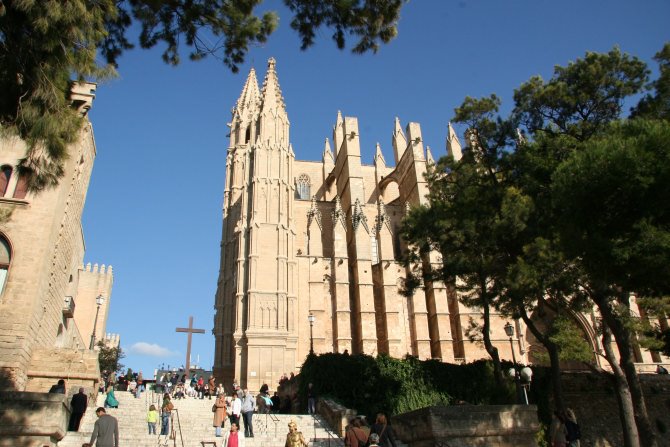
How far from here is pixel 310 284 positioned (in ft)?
85.3

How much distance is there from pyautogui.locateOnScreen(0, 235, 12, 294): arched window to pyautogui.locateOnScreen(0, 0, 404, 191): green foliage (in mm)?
7860

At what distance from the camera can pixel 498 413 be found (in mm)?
9336

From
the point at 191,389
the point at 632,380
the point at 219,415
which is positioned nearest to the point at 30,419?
the point at 219,415

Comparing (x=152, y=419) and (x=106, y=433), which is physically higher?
(x=152, y=419)

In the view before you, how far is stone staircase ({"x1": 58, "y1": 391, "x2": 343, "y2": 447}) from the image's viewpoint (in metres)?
10.7

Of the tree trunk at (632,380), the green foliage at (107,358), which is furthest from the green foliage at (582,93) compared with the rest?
the green foliage at (107,358)

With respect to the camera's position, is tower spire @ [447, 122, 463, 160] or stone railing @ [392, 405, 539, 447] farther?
tower spire @ [447, 122, 463, 160]

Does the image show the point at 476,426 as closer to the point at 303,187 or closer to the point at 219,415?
the point at 219,415

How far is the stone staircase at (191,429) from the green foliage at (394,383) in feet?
6.84

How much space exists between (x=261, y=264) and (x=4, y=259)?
1135 centimetres

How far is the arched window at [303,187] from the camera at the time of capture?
122 ft

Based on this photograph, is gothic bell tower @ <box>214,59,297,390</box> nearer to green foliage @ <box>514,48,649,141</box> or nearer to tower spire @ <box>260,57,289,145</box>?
tower spire @ <box>260,57,289,145</box>

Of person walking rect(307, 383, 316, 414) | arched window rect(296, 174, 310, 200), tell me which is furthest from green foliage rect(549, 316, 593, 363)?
arched window rect(296, 174, 310, 200)

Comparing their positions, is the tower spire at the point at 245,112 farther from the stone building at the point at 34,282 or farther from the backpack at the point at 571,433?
the backpack at the point at 571,433
